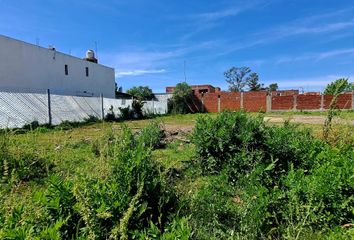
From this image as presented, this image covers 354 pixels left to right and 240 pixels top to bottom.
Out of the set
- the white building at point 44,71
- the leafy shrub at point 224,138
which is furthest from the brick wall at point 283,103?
the leafy shrub at point 224,138

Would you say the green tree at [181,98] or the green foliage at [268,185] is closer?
the green foliage at [268,185]

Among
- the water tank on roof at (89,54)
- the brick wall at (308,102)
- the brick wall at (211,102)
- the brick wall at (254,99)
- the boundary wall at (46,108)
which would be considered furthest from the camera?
the water tank on roof at (89,54)

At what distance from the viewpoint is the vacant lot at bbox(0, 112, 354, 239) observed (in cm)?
171

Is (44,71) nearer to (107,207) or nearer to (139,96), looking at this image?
(139,96)

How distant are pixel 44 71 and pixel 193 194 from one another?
20.2 metres

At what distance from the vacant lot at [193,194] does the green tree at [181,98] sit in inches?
867

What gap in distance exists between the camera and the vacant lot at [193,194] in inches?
67.2

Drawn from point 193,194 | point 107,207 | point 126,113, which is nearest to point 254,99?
point 126,113

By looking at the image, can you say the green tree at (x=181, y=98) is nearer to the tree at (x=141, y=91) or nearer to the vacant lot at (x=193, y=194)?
the tree at (x=141, y=91)

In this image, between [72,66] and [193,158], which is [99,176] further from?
[72,66]

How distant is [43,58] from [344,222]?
834 inches

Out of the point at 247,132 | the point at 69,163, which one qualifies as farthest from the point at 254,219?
the point at 69,163

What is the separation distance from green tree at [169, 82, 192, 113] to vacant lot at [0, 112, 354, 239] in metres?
22.0

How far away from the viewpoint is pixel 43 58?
1981 centimetres
